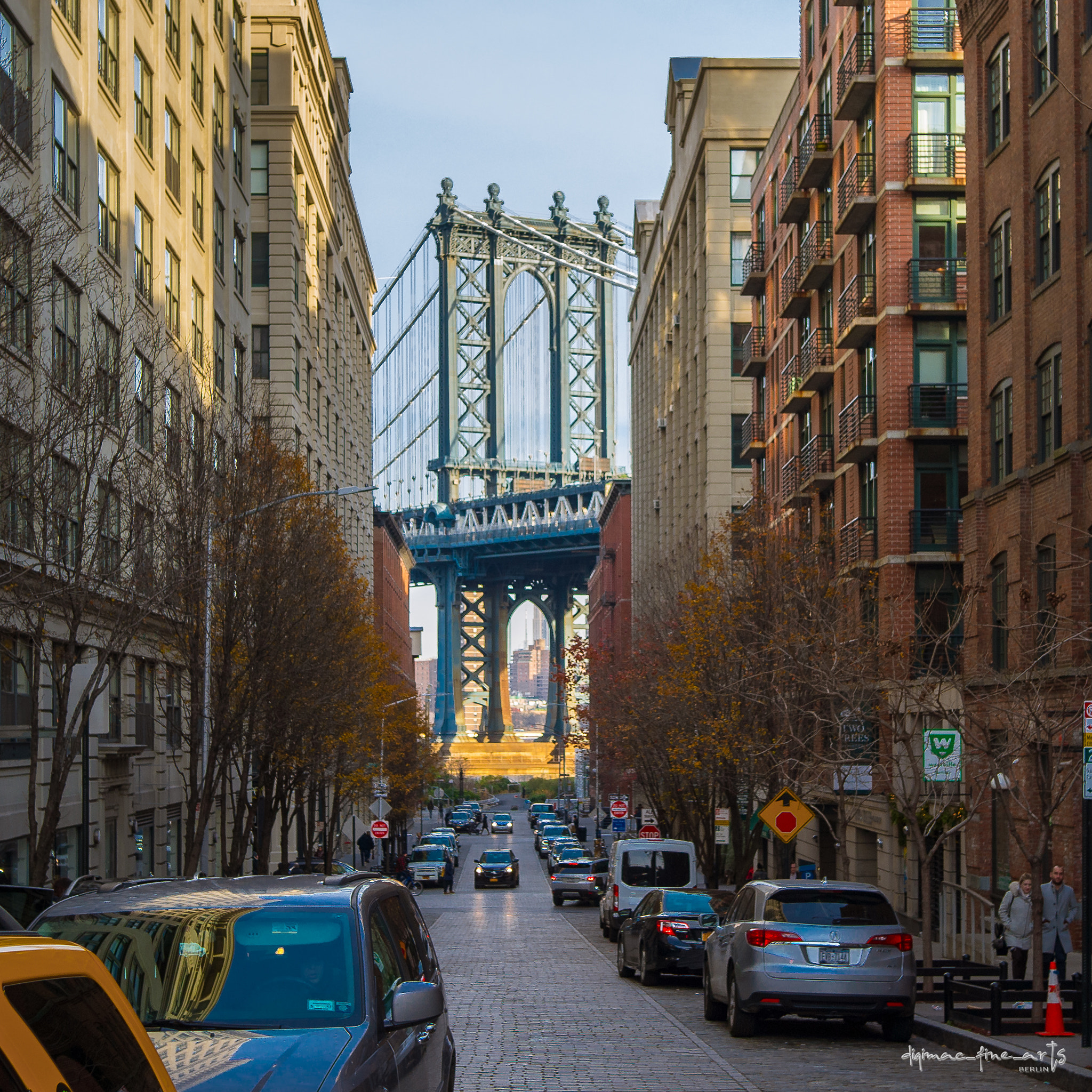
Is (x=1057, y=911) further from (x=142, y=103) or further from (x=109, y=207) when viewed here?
(x=142, y=103)

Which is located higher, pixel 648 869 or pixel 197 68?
pixel 197 68

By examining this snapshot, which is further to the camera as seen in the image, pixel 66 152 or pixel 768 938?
pixel 66 152

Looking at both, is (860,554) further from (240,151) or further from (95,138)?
(240,151)

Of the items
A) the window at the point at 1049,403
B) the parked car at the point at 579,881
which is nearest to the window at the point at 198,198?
the window at the point at 1049,403

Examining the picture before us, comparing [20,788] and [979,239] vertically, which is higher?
[979,239]

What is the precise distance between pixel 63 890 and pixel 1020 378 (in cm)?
1710

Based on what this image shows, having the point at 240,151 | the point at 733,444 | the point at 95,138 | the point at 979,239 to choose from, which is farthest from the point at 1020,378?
the point at 733,444

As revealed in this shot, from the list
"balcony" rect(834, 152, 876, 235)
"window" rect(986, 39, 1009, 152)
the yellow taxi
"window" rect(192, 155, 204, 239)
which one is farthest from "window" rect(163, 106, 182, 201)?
the yellow taxi

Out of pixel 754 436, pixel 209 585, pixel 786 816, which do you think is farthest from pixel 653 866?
pixel 754 436

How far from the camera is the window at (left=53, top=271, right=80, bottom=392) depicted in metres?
19.4

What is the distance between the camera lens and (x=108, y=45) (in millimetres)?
32625

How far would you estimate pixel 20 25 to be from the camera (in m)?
25.4

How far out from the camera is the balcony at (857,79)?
38.7 metres

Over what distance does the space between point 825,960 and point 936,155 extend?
26083mm
